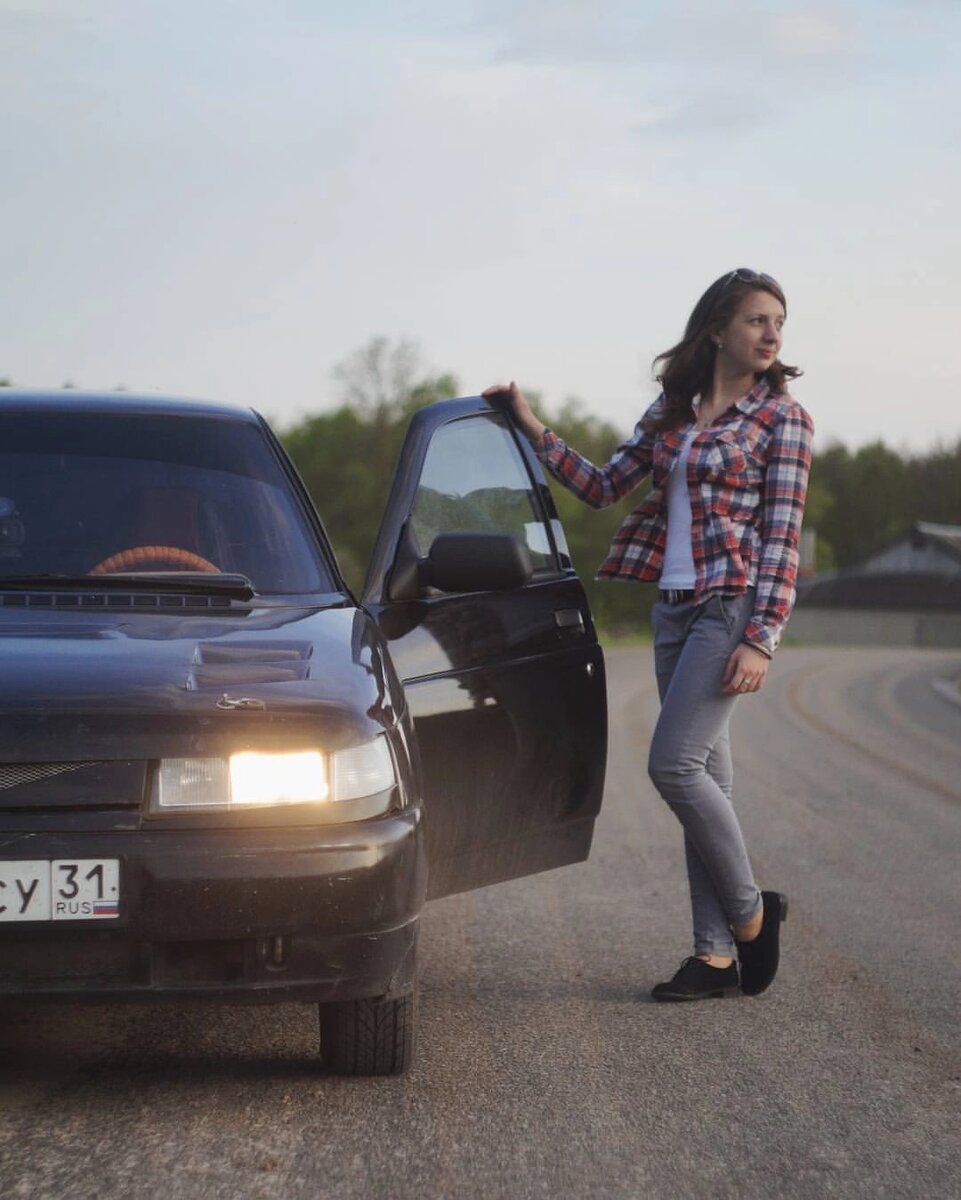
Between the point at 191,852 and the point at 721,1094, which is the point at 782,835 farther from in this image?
the point at 191,852

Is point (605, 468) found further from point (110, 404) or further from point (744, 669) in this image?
point (110, 404)

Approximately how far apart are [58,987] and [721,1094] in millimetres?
1477

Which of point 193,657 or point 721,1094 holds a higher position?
point 193,657

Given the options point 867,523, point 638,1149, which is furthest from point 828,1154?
point 867,523

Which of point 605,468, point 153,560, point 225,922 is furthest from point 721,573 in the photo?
point 225,922

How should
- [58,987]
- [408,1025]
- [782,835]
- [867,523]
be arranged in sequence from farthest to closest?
[867,523] → [782,835] → [408,1025] → [58,987]

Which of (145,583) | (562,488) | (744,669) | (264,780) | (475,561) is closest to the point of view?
(264,780)

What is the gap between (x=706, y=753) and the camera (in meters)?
5.03

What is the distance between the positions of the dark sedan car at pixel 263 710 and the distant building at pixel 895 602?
311 ft

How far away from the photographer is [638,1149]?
3.55 metres

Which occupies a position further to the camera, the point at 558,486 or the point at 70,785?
the point at 558,486

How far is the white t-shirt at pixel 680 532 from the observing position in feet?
16.7

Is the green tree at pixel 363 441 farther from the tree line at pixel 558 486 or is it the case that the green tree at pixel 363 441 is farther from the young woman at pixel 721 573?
the young woman at pixel 721 573

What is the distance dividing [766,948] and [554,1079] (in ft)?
3.75
